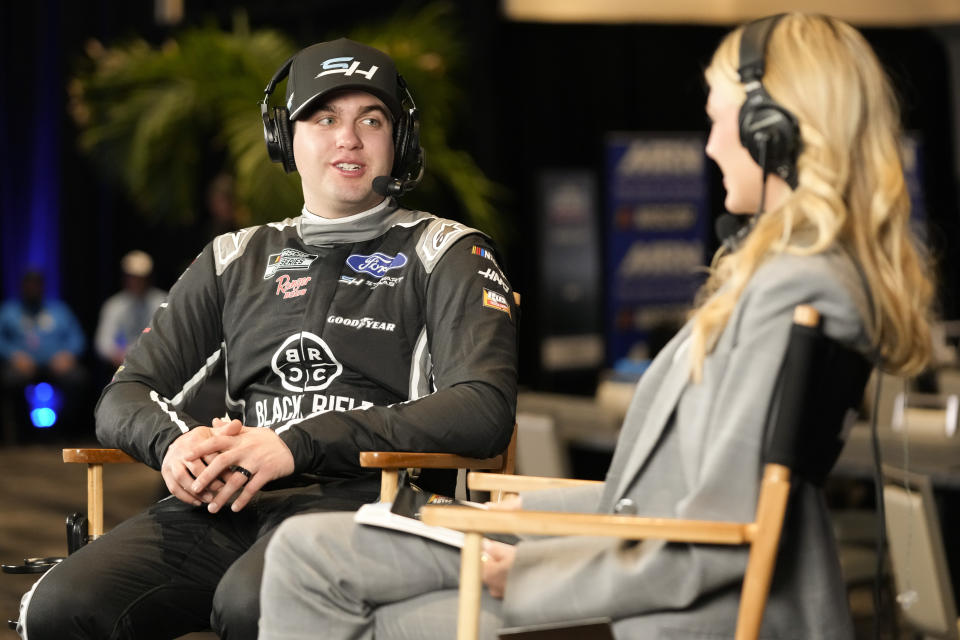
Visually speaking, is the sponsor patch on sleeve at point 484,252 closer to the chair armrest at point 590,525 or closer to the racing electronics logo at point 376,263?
the racing electronics logo at point 376,263

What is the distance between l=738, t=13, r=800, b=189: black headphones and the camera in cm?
154

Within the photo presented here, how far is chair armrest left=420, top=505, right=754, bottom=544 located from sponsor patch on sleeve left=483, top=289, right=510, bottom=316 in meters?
0.74

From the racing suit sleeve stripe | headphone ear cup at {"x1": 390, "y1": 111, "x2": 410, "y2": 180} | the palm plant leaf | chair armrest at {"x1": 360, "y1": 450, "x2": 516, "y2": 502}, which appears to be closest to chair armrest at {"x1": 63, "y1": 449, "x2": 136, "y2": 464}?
the racing suit sleeve stripe

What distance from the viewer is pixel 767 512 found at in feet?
4.89

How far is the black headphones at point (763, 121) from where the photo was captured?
1545 mm

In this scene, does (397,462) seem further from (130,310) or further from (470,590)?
(130,310)

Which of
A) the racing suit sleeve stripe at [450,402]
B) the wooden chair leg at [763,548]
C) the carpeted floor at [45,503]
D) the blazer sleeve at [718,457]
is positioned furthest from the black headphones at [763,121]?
the carpeted floor at [45,503]

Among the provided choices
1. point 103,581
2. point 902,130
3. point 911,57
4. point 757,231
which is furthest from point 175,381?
point 911,57

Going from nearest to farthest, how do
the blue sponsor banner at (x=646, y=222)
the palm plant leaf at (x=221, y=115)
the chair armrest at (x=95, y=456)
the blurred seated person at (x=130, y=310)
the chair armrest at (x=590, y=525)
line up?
the chair armrest at (x=590, y=525) < the chair armrest at (x=95, y=456) < the palm plant leaf at (x=221, y=115) < the blue sponsor banner at (x=646, y=222) < the blurred seated person at (x=130, y=310)

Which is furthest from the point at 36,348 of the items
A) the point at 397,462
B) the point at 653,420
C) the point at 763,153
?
the point at 763,153

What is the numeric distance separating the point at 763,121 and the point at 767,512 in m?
0.48

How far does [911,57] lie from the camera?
31.5ft

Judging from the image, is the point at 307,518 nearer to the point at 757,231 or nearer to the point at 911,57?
the point at 757,231

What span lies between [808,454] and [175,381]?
129cm
